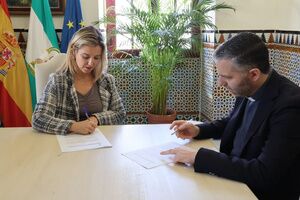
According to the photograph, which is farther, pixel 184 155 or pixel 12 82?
pixel 12 82

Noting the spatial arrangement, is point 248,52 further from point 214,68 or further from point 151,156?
point 214,68

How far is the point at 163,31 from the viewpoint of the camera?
2.97 metres

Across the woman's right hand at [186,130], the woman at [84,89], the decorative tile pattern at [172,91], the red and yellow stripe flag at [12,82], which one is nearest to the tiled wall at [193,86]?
the decorative tile pattern at [172,91]

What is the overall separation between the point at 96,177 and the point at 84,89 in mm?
922

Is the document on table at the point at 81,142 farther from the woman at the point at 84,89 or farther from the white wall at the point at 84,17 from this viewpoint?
the white wall at the point at 84,17

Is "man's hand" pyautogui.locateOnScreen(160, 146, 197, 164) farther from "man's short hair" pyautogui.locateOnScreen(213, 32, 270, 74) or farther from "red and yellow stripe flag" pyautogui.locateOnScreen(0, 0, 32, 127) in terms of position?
"red and yellow stripe flag" pyautogui.locateOnScreen(0, 0, 32, 127)

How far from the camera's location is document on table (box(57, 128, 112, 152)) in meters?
1.50

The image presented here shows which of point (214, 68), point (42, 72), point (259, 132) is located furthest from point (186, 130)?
point (214, 68)

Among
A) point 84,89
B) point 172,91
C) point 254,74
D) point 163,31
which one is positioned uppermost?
point 163,31

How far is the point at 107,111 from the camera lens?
2014mm

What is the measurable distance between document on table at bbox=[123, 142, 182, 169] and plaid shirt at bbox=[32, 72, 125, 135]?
1.41ft

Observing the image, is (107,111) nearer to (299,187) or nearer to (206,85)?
(299,187)

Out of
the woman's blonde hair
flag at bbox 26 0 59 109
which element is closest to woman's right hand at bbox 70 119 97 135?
the woman's blonde hair

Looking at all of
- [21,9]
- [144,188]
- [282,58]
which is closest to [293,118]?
[144,188]
